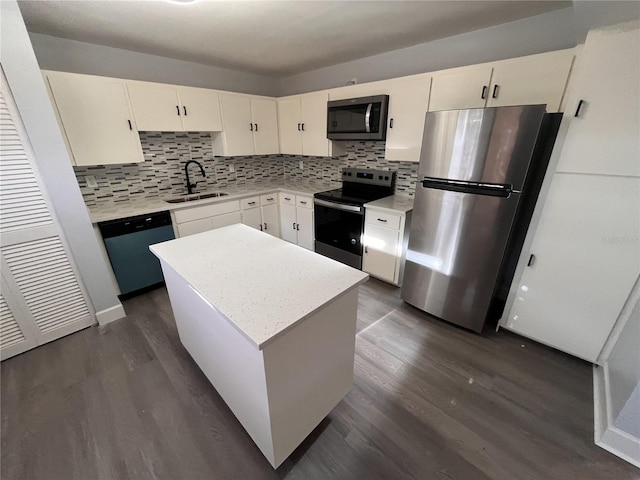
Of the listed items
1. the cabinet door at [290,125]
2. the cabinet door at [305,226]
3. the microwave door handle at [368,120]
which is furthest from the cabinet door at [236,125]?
the microwave door handle at [368,120]

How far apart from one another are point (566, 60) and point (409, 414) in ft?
7.99

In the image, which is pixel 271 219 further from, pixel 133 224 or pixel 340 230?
pixel 133 224

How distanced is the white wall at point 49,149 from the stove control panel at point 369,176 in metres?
2.63

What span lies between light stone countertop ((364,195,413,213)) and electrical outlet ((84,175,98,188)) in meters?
2.73

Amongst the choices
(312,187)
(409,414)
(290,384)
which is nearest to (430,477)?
(409,414)

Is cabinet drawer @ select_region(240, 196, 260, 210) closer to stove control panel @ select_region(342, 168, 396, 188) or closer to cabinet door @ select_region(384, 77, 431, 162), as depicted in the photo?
stove control panel @ select_region(342, 168, 396, 188)

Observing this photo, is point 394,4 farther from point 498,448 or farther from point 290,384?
point 498,448

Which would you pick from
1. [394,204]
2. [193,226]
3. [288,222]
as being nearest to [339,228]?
[394,204]

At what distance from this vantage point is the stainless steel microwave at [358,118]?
8.39 feet

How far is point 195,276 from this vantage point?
1.28 meters

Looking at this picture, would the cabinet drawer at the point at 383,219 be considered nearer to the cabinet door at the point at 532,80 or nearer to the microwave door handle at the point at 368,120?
the microwave door handle at the point at 368,120

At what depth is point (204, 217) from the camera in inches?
115

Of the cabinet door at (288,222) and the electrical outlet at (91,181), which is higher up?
the electrical outlet at (91,181)

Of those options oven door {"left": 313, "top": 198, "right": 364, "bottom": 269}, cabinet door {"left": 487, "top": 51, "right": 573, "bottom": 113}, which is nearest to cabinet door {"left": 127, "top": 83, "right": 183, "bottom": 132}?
oven door {"left": 313, "top": 198, "right": 364, "bottom": 269}
